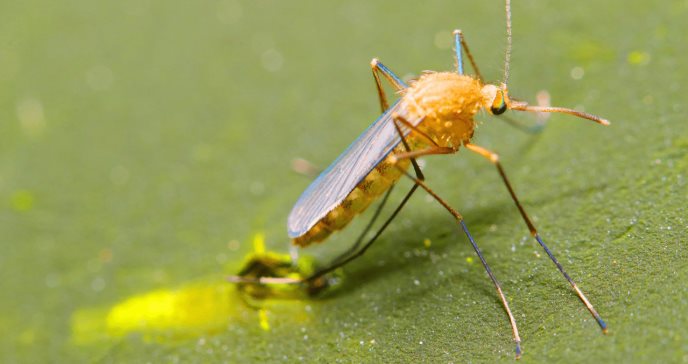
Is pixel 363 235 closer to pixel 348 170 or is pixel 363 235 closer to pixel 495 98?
pixel 348 170

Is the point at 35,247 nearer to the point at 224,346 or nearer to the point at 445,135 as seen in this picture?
the point at 224,346

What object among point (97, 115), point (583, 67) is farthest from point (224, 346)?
point (583, 67)

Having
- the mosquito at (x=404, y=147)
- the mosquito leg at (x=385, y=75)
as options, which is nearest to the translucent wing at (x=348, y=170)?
the mosquito at (x=404, y=147)

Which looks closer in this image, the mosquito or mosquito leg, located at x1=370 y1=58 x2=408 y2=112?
the mosquito

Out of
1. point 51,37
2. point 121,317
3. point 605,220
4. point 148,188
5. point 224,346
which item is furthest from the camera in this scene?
point 51,37

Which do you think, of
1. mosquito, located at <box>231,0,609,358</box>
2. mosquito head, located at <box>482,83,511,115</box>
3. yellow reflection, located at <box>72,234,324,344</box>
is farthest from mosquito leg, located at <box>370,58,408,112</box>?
yellow reflection, located at <box>72,234,324,344</box>

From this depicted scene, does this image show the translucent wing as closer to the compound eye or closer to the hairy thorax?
the hairy thorax

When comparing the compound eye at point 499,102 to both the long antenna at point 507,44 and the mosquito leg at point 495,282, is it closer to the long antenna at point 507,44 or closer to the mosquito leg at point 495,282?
the long antenna at point 507,44
